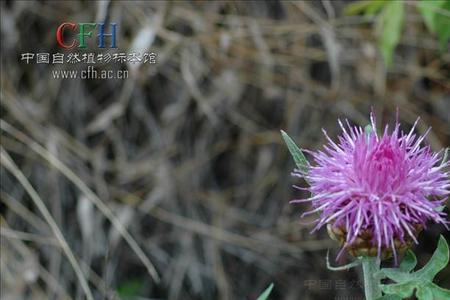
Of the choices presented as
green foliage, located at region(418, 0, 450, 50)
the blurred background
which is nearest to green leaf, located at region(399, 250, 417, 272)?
green foliage, located at region(418, 0, 450, 50)

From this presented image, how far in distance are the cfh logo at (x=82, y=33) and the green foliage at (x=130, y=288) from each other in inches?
23.3

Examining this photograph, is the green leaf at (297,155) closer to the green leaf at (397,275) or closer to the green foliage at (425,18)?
the green leaf at (397,275)

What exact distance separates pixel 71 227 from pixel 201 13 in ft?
2.05

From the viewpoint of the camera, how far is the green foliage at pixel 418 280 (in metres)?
0.78

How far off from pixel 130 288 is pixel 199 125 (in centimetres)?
45

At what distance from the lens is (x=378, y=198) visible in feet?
2.71

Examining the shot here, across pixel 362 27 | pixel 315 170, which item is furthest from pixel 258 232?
pixel 315 170

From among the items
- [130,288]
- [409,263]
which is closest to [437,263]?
[409,263]

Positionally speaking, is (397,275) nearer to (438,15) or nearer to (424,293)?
(424,293)

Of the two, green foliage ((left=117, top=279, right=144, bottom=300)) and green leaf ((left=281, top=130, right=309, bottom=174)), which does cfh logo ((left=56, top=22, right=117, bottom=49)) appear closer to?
green foliage ((left=117, top=279, right=144, bottom=300))

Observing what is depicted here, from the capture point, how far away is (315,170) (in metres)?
0.88

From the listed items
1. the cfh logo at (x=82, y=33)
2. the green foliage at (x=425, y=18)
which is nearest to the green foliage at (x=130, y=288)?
the cfh logo at (x=82, y=33)

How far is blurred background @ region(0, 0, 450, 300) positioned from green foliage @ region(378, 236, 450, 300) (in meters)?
0.95

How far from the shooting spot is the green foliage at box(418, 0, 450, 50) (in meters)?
1.12
